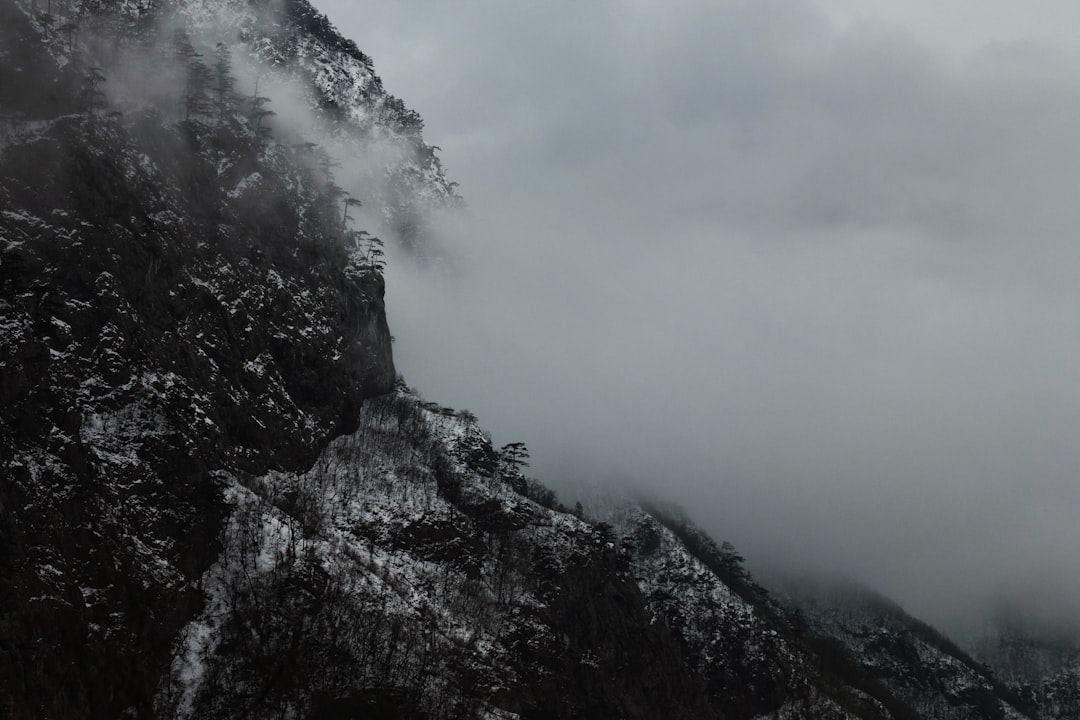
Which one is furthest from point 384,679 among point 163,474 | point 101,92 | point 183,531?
point 101,92

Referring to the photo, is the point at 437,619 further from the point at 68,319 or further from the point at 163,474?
the point at 68,319

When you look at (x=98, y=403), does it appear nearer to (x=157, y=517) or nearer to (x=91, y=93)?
(x=157, y=517)

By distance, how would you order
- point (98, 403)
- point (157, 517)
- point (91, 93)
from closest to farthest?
point (157, 517), point (98, 403), point (91, 93)

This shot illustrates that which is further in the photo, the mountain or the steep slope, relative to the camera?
the mountain

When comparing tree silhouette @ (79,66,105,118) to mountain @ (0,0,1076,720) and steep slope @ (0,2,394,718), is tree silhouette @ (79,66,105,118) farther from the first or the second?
mountain @ (0,0,1076,720)

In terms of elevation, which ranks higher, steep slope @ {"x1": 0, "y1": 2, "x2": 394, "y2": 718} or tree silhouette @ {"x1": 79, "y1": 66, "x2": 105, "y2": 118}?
tree silhouette @ {"x1": 79, "y1": 66, "x2": 105, "y2": 118}

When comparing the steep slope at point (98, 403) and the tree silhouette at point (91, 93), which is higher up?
the tree silhouette at point (91, 93)

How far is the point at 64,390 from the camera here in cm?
14975

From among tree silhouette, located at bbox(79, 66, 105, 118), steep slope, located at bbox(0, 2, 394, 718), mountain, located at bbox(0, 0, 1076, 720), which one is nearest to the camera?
steep slope, located at bbox(0, 2, 394, 718)

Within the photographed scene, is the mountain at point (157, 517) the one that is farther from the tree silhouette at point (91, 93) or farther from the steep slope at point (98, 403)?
the tree silhouette at point (91, 93)

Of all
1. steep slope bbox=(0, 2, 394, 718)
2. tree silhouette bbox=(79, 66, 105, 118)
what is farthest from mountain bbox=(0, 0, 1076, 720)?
tree silhouette bbox=(79, 66, 105, 118)

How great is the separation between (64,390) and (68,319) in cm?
1474

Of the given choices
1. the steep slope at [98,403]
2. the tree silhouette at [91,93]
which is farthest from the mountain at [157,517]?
the tree silhouette at [91,93]

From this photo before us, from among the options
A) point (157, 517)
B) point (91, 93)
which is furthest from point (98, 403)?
point (91, 93)
